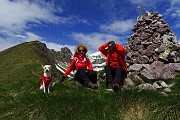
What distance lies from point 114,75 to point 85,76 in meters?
1.81

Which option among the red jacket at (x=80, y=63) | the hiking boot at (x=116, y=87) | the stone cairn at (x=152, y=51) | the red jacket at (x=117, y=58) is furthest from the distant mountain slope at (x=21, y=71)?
the stone cairn at (x=152, y=51)

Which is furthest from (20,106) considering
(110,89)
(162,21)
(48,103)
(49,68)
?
(162,21)

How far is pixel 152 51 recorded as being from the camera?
21.0 m

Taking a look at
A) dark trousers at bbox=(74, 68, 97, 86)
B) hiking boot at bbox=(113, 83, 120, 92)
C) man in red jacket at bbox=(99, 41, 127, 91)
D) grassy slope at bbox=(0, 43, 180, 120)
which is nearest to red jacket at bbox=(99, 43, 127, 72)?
man in red jacket at bbox=(99, 41, 127, 91)

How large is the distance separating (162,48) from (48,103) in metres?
10.9

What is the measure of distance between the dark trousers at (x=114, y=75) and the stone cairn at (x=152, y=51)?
972 mm

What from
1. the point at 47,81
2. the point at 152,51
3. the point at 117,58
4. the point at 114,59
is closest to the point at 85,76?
the point at 114,59

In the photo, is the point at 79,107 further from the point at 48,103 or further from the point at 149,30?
the point at 149,30

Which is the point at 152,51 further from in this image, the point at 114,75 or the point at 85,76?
the point at 85,76

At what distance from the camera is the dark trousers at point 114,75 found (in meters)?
16.3

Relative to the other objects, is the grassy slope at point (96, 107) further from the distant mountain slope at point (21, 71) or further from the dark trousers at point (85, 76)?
the distant mountain slope at point (21, 71)

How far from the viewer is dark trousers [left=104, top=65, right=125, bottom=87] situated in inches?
640

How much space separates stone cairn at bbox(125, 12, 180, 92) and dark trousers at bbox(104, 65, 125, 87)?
0.97 m

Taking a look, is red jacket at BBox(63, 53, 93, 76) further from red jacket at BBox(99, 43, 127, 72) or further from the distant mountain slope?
the distant mountain slope
